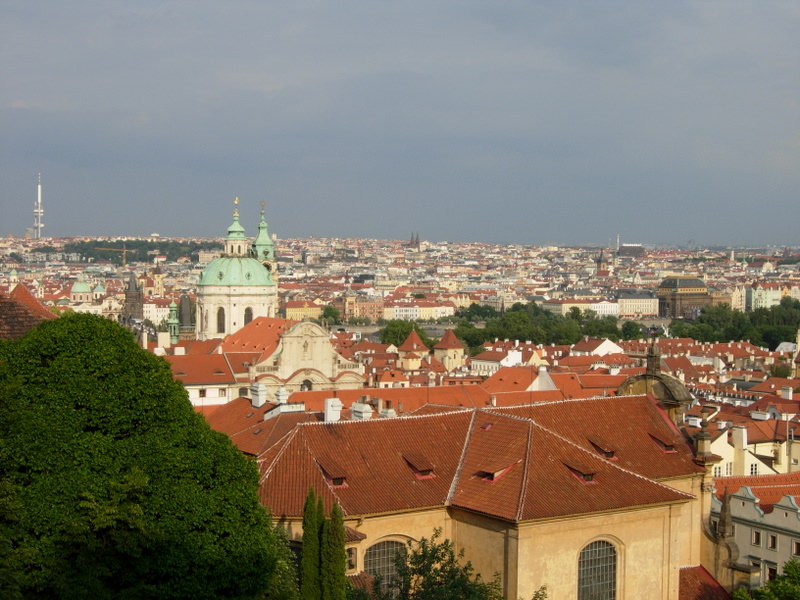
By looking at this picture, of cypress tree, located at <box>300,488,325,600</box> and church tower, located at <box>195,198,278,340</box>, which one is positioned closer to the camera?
cypress tree, located at <box>300,488,325,600</box>

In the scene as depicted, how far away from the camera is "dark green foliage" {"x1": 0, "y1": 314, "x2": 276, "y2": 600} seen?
15.6m

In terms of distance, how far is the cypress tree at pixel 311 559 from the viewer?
1791 centimetres

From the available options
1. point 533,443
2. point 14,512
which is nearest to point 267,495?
point 533,443

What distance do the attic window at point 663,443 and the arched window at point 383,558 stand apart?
6914 mm

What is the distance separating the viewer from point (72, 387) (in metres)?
16.2

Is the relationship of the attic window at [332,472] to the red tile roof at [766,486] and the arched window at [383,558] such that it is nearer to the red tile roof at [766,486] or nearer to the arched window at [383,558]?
the arched window at [383,558]

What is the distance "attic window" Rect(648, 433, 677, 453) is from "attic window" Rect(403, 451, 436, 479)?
5767 mm

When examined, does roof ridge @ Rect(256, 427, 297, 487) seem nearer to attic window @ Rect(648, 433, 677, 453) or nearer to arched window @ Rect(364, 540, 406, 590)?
arched window @ Rect(364, 540, 406, 590)

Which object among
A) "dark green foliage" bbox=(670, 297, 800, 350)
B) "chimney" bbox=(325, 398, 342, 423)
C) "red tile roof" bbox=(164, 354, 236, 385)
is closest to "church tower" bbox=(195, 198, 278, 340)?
"red tile roof" bbox=(164, 354, 236, 385)

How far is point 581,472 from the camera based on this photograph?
22.2 m

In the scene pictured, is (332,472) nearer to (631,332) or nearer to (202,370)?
(202,370)

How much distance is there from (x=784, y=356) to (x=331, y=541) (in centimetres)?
8895

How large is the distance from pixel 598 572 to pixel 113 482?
1032 cm

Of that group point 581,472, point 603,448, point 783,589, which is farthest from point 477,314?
point 581,472
